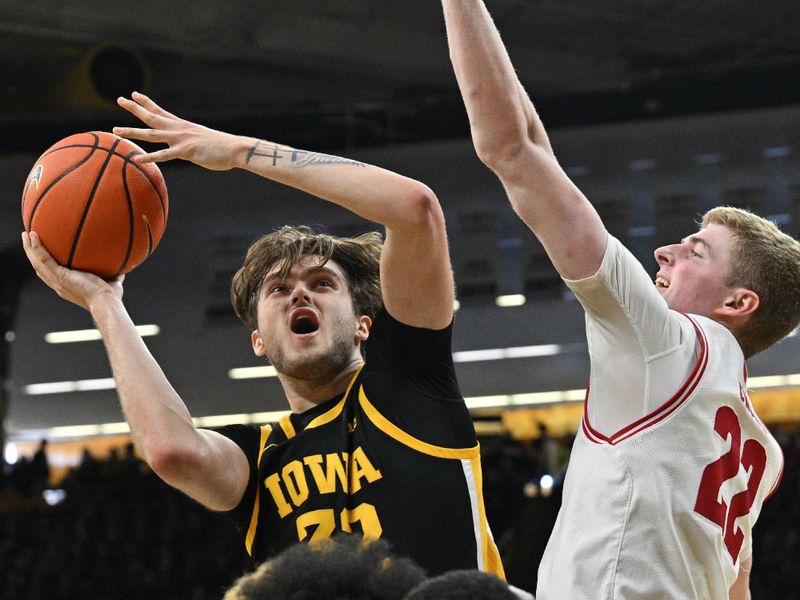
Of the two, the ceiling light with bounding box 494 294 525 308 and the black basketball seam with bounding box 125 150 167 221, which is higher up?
the ceiling light with bounding box 494 294 525 308

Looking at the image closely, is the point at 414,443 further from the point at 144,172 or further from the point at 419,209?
the point at 144,172

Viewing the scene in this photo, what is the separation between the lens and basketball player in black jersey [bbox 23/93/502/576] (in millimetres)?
2537

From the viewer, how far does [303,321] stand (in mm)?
2951

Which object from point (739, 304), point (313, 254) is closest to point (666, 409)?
point (739, 304)

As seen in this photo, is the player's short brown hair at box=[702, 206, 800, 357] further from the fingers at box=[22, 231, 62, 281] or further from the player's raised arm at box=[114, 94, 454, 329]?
the fingers at box=[22, 231, 62, 281]

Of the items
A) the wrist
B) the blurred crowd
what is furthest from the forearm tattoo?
the blurred crowd

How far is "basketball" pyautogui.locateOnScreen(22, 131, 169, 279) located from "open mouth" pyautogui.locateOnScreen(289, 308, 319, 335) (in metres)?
0.44

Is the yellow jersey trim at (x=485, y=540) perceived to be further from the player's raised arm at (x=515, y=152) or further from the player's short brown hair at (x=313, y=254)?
the player's raised arm at (x=515, y=152)

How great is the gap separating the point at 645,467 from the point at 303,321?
1131mm

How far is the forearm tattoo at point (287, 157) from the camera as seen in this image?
2.52 metres

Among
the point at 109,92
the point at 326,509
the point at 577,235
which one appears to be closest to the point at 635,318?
the point at 577,235

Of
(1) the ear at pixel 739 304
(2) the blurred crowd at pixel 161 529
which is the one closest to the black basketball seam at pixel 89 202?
(1) the ear at pixel 739 304

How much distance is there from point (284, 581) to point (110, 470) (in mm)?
16161

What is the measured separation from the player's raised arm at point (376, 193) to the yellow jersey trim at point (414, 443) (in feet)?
0.78
